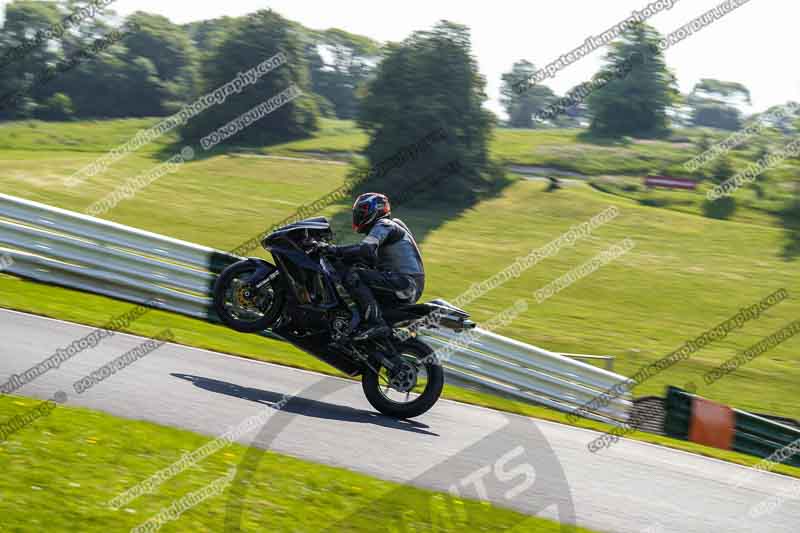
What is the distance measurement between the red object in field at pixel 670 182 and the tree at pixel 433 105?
12.2 metres

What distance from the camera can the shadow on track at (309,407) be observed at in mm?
8064

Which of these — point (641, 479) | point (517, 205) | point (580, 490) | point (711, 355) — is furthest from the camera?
point (517, 205)

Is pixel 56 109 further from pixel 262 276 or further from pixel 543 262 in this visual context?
pixel 262 276

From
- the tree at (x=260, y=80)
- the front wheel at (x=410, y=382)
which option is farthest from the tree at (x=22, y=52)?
the front wheel at (x=410, y=382)

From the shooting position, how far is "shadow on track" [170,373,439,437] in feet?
26.5

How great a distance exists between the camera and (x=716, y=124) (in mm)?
136000

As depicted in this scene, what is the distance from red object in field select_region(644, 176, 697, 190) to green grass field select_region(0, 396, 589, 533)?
176 feet

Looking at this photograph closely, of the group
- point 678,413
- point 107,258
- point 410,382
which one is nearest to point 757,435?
point 678,413

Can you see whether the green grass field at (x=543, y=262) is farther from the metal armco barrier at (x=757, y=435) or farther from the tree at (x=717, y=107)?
the tree at (x=717, y=107)

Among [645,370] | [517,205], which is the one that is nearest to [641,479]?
[645,370]

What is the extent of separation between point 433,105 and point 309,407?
44.8 meters

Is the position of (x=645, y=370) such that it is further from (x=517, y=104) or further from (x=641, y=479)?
(x=517, y=104)

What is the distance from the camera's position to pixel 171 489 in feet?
18.3

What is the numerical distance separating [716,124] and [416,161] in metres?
97.9
